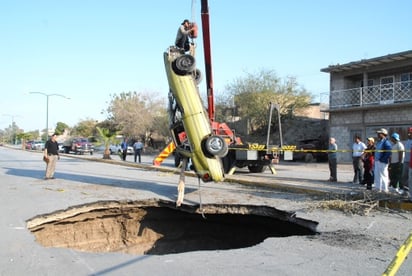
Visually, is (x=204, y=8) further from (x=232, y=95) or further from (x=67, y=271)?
(x=232, y=95)

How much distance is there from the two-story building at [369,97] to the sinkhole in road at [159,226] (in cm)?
1792

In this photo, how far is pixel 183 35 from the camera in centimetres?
912

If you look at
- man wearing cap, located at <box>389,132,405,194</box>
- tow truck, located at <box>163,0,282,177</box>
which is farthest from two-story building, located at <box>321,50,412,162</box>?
man wearing cap, located at <box>389,132,405,194</box>

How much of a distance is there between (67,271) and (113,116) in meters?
54.2

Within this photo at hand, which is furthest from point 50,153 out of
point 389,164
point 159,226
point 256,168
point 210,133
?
point 389,164

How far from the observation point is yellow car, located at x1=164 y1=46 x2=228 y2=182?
8148 millimetres

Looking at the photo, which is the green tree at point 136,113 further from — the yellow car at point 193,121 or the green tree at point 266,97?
the yellow car at point 193,121

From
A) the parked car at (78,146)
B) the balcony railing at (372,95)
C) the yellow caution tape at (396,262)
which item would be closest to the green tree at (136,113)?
the parked car at (78,146)

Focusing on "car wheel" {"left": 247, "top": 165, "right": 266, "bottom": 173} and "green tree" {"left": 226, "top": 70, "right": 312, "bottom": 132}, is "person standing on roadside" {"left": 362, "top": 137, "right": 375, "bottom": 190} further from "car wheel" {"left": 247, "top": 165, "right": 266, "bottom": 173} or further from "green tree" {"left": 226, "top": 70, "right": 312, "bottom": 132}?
"green tree" {"left": 226, "top": 70, "right": 312, "bottom": 132}

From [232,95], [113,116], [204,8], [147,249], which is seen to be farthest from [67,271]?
[113,116]

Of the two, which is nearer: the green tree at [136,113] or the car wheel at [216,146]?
the car wheel at [216,146]

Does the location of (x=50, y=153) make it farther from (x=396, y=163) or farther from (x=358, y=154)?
(x=396, y=163)

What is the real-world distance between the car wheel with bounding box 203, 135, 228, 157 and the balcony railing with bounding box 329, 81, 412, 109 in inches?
761

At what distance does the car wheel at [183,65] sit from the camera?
8367mm
